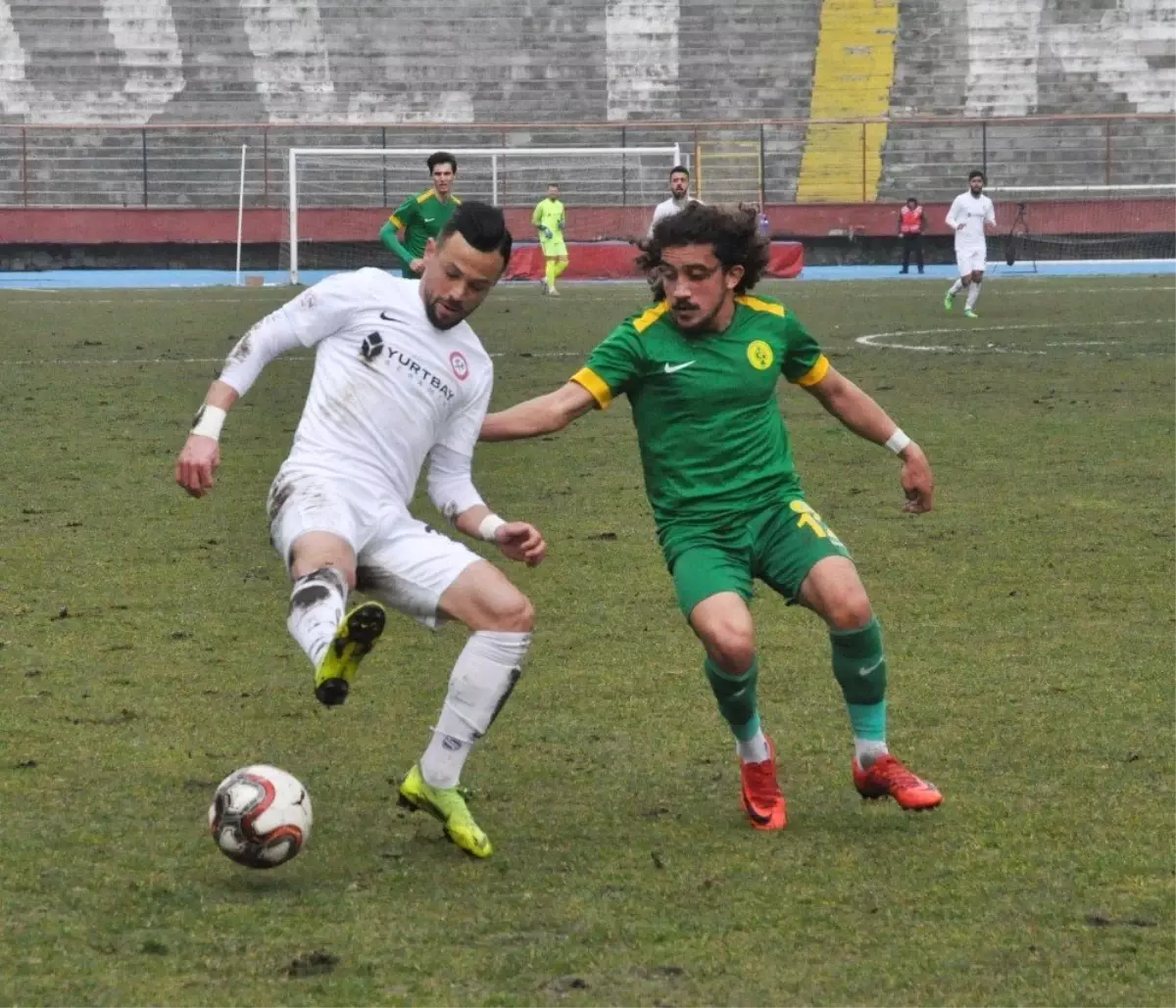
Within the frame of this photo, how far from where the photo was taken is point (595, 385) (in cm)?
546

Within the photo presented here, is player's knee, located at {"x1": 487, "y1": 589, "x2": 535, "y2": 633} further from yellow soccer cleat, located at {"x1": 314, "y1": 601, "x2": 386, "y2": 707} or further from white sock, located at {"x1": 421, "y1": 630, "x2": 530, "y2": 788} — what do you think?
yellow soccer cleat, located at {"x1": 314, "y1": 601, "x2": 386, "y2": 707}

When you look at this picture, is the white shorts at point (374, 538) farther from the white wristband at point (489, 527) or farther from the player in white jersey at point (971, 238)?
the player in white jersey at point (971, 238)

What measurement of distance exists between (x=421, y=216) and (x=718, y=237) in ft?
42.8

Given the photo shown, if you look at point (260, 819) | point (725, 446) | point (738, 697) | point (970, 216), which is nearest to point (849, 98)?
point (970, 216)

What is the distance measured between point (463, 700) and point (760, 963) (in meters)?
1.25

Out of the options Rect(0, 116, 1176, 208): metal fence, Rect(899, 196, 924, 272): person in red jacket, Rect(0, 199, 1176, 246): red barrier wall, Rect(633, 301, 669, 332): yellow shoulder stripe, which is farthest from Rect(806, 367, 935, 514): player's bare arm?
Rect(0, 116, 1176, 208): metal fence

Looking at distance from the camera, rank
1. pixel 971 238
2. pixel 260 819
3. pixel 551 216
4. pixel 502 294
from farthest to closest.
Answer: pixel 551 216, pixel 502 294, pixel 971 238, pixel 260 819

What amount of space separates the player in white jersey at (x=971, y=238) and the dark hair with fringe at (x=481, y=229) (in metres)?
20.2

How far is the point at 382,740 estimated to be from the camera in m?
6.03

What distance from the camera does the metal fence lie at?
40.1 m

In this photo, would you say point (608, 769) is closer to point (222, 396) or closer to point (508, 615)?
point (508, 615)

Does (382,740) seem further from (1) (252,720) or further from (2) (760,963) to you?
(2) (760,963)

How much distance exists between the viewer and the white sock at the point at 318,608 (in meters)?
4.79

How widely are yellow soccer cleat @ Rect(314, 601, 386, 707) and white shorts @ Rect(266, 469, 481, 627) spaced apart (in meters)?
0.53
